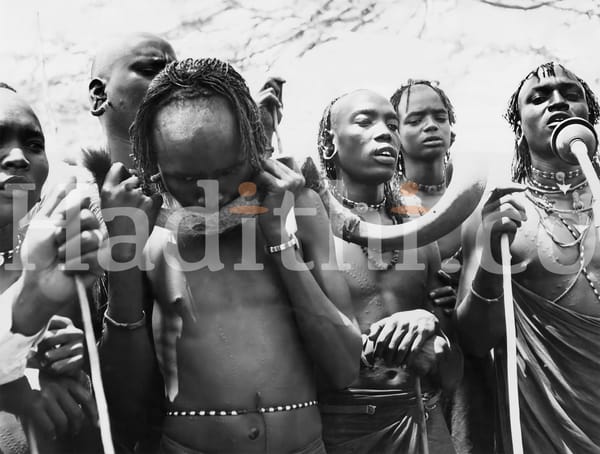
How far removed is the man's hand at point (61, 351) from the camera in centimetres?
245

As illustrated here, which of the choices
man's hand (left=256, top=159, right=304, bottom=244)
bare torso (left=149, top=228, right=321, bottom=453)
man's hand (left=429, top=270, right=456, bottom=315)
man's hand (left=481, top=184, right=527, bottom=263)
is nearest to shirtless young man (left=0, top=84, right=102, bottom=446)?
bare torso (left=149, top=228, right=321, bottom=453)

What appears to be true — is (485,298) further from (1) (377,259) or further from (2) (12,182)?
(2) (12,182)

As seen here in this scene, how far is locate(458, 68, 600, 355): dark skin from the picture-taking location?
2893mm

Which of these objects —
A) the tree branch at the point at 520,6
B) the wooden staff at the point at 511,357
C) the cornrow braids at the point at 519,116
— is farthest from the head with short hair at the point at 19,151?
the tree branch at the point at 520,6

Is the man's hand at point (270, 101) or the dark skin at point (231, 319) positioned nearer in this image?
the dark skin at point (231, 319)

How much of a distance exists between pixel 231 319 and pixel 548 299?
3.89 ft

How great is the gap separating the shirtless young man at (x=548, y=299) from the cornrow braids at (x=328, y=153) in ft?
0.92

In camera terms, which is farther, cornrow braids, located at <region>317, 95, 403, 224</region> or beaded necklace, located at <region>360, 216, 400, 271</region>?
cornrow braids, located at <region>317, 95, 403, 224</region>

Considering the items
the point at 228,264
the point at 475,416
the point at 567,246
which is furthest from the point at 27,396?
the point at 567,246

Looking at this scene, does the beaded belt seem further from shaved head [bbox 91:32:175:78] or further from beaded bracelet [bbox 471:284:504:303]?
shaved head [bbox 91:32:175:78]

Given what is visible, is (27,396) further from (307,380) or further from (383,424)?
(383,424)

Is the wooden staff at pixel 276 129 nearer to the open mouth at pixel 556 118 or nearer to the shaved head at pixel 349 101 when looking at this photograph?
the shaved head at pixel 349 101

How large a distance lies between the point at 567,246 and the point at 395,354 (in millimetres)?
800

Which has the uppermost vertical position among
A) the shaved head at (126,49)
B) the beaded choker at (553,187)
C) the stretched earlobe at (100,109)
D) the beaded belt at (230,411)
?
the shaved head at (126,49)
